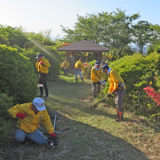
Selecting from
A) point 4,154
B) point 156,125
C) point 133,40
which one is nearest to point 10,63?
point 4,154

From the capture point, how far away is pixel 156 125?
4809 mm

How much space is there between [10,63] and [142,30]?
120ft

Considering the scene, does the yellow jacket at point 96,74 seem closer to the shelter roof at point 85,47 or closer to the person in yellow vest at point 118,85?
the person in yellow vest at point 118,85

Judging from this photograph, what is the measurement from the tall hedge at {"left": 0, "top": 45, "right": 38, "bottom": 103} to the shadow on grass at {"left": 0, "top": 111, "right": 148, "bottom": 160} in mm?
1235

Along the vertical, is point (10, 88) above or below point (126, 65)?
below

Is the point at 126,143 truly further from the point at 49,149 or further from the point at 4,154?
the point at 4,154

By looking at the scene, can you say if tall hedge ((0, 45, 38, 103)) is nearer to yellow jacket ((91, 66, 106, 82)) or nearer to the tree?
yellow jacket ((91, 66, 106, 82))

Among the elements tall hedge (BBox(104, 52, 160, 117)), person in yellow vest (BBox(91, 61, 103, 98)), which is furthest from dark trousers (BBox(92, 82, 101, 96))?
tall hedge (BBox(104, 52, 160, 117))

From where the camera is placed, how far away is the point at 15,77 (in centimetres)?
438

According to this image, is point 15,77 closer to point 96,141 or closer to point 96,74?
point 96,141

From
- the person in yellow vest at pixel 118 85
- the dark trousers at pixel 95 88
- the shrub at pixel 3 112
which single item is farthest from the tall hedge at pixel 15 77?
the dark trousers at pixel 95 88

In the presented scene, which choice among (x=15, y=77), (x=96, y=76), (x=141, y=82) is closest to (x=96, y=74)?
(x=96, y=76)

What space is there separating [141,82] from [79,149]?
3211mm

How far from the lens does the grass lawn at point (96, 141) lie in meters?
3.36
